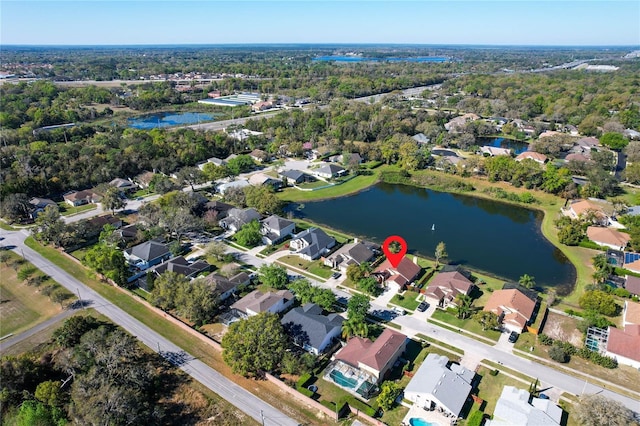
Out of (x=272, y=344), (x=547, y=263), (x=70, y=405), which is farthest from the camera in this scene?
(x=547, y=263)

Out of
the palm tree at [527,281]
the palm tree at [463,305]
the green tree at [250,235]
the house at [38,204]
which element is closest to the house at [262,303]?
the green tree at [250,235]

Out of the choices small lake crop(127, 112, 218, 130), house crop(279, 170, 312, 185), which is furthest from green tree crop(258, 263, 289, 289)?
small lake crop(127, 112, 218, 130)

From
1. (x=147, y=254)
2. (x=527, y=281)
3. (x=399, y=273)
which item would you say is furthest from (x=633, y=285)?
(x=147, y=254)

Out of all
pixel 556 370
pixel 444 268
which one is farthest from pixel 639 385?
pixel 444 268

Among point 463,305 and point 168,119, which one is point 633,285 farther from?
point 168,119

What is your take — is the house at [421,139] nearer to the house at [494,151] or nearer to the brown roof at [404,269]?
the house at [494,151]

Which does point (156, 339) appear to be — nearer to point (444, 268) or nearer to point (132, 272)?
point (132, 272)

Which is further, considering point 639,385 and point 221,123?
point 221,123
